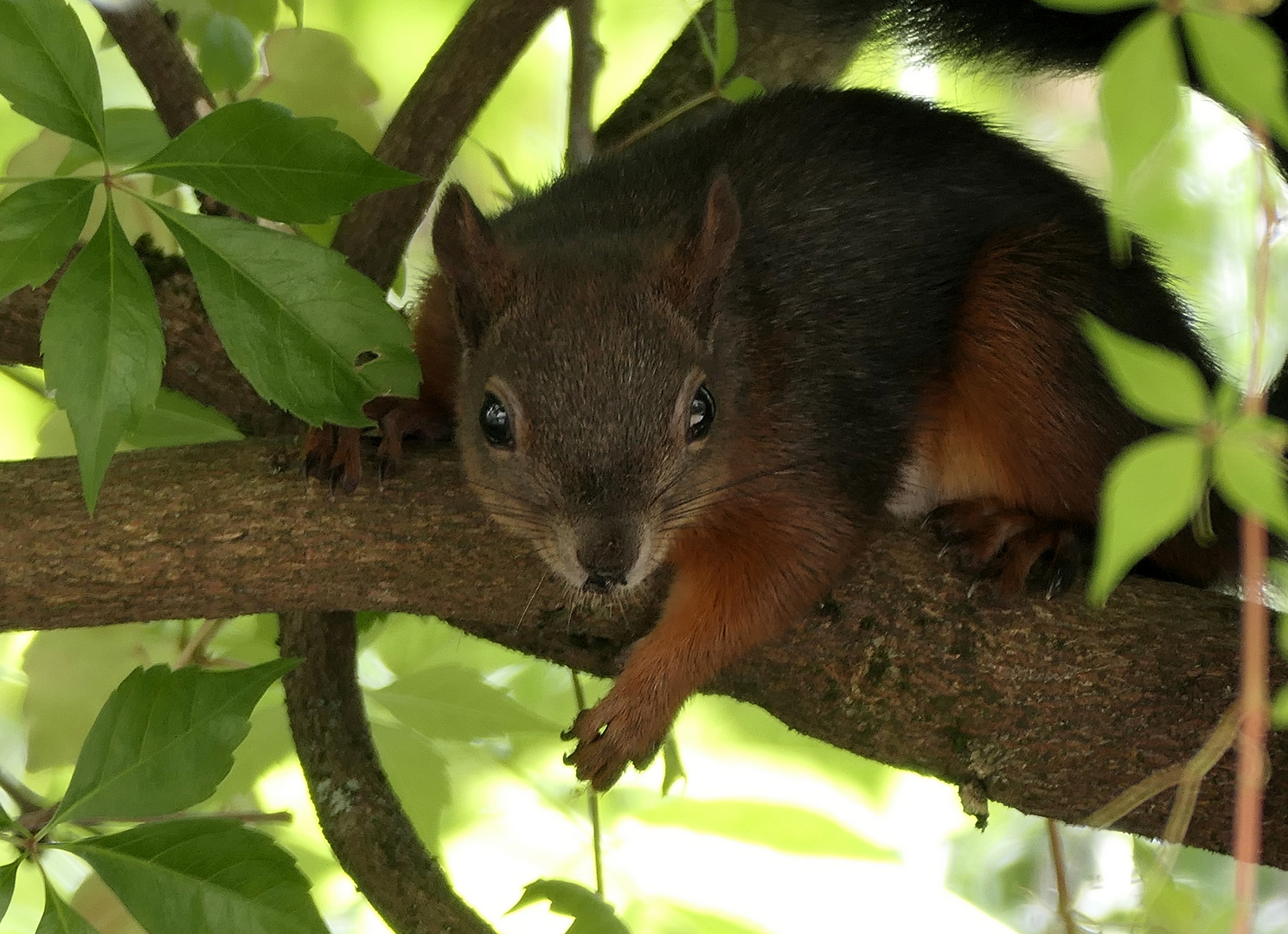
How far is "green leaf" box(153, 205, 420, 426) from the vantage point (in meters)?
1.21

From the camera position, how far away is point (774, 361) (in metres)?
1.92

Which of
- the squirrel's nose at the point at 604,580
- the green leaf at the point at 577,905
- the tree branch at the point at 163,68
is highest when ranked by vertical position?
the tree branch at the point at 163,68

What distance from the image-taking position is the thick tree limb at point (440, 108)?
82.5 inches

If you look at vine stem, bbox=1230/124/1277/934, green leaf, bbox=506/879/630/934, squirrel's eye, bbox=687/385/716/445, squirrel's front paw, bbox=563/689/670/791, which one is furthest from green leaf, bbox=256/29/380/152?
vine stem, bbox=1230/124/1277/934

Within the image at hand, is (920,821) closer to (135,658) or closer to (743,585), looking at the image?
(743,585)

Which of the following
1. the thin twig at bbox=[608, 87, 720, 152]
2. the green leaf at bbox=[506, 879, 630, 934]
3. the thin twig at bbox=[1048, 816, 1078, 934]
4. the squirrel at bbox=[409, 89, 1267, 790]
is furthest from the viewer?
the thin twig at bbox=[608, 87, 720, 152]

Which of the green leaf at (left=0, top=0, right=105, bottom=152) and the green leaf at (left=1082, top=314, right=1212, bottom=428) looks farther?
the green leaf at (left=0, top=0, right=105, bottom=152)

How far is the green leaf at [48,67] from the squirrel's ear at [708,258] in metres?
0.82

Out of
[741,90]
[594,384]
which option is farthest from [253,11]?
[594,384]

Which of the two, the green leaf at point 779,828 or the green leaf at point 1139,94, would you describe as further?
the green leaf at point 779,828

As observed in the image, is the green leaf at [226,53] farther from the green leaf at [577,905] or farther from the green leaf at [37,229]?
the green leaf at [577,905]

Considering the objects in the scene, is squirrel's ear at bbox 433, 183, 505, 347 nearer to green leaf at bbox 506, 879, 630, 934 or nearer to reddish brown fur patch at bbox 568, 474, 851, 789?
reddish brown fur patch at bbox 568, 474, 851, 789

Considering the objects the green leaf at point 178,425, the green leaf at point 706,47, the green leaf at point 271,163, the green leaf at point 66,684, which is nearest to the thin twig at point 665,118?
the green leaf at point 706,47

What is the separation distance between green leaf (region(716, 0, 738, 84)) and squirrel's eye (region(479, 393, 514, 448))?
2.48ft
